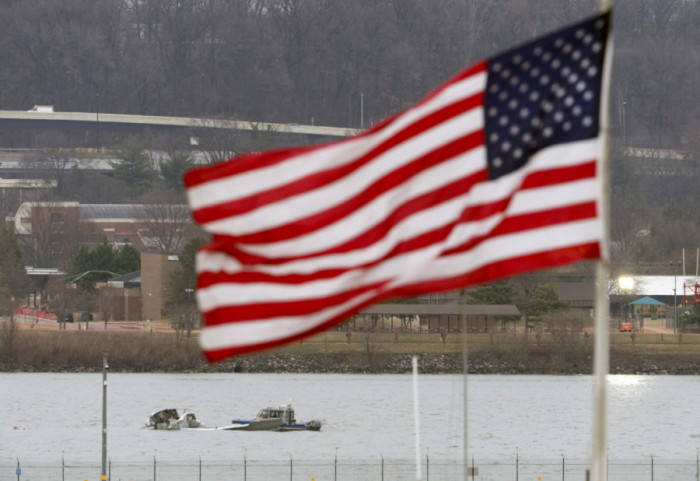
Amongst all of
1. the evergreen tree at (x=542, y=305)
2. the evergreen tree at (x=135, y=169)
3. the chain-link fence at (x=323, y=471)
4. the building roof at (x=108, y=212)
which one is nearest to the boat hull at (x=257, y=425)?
the chain-link fence at (x=323, y=471)

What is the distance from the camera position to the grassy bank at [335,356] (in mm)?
86250

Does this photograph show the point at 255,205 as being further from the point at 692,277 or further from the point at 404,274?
the point at 692,277

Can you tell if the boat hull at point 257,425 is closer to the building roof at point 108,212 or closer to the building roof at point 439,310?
the building roof at point 439,310

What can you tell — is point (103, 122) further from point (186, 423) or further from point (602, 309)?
point (602, 309)

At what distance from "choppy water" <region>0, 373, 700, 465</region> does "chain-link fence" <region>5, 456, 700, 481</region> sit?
1793 mm

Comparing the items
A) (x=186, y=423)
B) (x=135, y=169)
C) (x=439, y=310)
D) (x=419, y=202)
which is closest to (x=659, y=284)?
(x=439, y=310)

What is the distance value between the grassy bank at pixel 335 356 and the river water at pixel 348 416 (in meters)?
0.92

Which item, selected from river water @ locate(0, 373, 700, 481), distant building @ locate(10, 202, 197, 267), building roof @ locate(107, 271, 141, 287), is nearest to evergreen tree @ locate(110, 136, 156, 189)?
distant building @ locate(10, 202, 197, 267)

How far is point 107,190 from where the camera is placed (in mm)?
154000

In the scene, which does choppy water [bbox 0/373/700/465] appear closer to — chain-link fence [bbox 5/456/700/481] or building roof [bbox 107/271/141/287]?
chain-link fence [bbox 5/456/700/481]

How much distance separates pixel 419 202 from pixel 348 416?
56.5m

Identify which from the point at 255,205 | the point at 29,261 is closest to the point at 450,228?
the point at 255,205

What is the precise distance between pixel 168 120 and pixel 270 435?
436 ft

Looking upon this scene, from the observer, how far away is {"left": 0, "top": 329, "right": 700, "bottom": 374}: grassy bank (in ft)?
283
